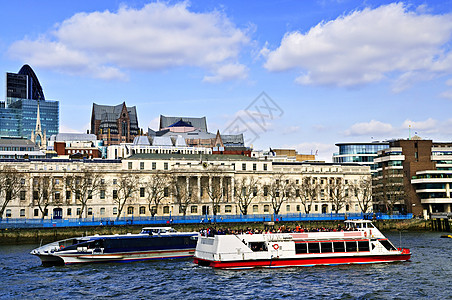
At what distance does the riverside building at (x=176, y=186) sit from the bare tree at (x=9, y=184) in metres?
0.78

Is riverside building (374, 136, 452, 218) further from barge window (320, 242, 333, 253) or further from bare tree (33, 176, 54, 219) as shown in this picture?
bare tree (33, 176, 54, 219)

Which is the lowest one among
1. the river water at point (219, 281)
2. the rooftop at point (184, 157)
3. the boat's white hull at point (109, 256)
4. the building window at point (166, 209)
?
the river water at point (219, 281)

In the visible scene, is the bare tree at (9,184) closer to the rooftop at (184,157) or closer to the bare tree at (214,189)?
the rooftop at (184,157)

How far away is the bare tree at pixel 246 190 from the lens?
142 m

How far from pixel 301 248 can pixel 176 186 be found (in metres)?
73.0

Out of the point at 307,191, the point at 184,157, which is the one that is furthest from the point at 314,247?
the point at 184,157

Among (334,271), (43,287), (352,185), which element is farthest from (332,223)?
(43,287)

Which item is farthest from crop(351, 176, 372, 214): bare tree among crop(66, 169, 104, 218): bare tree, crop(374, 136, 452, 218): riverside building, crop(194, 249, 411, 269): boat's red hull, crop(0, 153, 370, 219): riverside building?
crop(194, 249, 411, 269): boat's red hull

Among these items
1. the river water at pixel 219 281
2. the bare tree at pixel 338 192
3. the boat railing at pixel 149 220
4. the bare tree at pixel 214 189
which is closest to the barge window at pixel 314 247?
the river water at pixel 219 281

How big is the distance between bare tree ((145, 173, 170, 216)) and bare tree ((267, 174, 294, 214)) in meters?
26.9

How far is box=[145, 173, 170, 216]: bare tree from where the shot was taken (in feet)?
437

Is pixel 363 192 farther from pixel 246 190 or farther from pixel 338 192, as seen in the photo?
pixel 246 190

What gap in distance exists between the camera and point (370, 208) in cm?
15412

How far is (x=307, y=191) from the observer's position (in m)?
146
